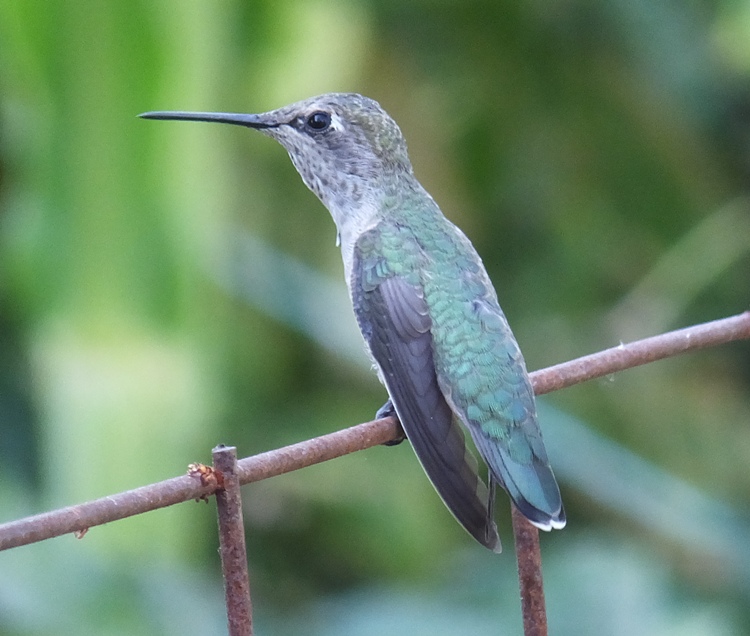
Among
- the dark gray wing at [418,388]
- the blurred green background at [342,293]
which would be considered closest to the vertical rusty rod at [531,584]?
the dark gray wing at [418,388]

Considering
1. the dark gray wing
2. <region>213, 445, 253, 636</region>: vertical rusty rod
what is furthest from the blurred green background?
<region>213, 445, 253, 636</region>: vertical rusty rod

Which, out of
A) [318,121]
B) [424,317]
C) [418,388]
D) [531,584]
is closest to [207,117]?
[318,121]

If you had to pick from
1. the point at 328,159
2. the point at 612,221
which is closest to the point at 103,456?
the point at 328,159

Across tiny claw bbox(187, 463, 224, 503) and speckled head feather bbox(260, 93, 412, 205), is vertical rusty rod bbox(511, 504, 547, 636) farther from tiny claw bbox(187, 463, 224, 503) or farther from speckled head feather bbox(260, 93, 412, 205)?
speckled head feather bbox(260, 93, 412, 205)

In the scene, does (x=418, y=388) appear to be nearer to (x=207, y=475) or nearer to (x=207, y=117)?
(x=207, y=117)

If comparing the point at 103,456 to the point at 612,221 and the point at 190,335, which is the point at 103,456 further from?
the point at 612,221

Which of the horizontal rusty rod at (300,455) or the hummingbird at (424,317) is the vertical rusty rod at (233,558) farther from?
the hummingbird at (424,317)
